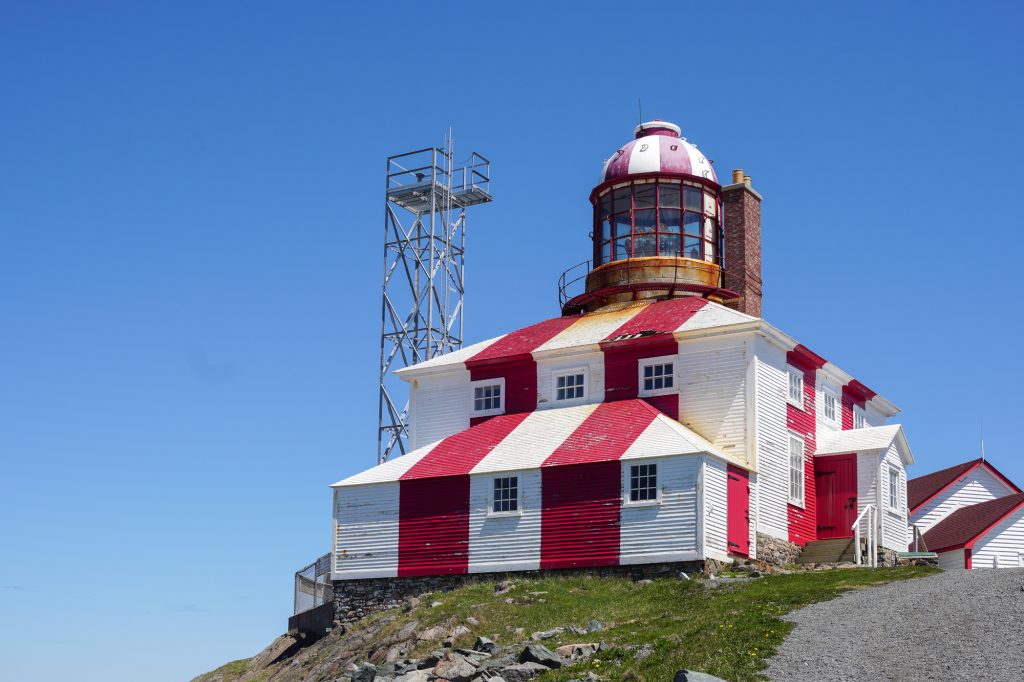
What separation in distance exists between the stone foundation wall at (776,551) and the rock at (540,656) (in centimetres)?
1060

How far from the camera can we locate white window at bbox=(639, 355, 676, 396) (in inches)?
1538

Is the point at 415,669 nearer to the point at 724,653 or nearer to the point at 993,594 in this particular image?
the point at 724,653

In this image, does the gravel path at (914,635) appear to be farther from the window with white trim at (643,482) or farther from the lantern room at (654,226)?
the lantern room at (654,226)

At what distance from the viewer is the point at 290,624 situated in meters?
41.6

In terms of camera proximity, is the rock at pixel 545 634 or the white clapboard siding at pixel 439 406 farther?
the white clapboard siding at pixel 439 406

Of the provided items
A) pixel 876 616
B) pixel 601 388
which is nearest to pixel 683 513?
pixel 601 388

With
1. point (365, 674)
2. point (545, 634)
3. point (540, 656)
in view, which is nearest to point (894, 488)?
point (545, 634)

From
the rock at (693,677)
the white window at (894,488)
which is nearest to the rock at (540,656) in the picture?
the rock at (693,677)

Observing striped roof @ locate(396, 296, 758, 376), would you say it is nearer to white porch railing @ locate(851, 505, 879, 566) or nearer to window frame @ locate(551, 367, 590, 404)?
window frame @ locate(551, 367, 590, 404)

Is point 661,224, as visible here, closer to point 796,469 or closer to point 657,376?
point 657,376

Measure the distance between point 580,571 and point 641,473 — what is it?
282 cm

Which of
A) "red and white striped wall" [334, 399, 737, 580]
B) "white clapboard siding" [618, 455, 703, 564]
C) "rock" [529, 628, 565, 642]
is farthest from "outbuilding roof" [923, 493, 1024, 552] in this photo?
"rock" [529, 628, 565, 642]

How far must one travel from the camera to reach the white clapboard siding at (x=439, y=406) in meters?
42.3

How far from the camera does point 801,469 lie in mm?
39562
